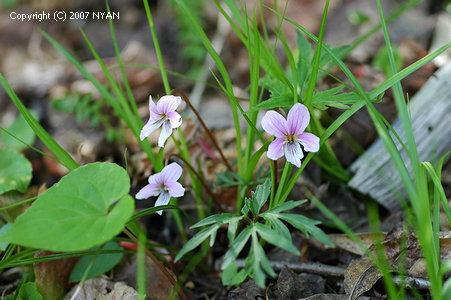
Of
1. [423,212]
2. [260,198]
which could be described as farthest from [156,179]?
[423,212]

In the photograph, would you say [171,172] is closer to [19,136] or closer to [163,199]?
[163,199]

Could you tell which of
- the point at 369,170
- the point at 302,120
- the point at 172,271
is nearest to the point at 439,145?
the point at 369,170

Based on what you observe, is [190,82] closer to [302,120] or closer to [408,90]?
[408,90]

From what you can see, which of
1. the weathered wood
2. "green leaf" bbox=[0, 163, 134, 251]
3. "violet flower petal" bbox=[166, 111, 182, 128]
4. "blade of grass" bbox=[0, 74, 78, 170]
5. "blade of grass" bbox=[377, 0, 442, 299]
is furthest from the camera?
the weathered wood

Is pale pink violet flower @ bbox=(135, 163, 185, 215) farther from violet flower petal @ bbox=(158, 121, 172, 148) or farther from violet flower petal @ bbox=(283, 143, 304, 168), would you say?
violet flower petal @ bbox=(283, 143, 304, 168)

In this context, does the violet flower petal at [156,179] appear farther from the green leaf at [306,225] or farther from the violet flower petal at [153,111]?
the green leaf at [306,225]

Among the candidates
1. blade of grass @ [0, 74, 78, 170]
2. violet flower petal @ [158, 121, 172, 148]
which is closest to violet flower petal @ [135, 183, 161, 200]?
violet flower petal @ [158, 121, 172, 148]
